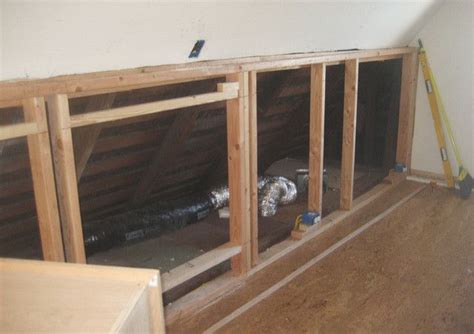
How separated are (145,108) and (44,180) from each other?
45cm

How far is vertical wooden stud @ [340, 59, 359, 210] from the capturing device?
Answer: 2.99m

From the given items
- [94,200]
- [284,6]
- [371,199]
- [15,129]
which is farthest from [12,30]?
[371,199]

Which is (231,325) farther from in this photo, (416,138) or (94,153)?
(416,138)

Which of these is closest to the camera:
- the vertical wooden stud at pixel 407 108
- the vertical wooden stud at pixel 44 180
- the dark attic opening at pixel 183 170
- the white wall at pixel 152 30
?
the white wall at pixel 152 30

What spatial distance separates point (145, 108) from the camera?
170cm

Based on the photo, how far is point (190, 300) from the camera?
2178mm

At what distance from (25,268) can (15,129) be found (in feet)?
2.12

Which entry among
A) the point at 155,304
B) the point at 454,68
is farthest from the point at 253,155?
the point at 454,68

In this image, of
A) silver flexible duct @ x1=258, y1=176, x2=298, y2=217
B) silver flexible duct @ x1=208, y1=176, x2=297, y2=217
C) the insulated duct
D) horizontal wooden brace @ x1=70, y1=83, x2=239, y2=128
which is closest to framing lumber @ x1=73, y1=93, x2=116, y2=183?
horizontal wooden brace @ x1=70, y1=83, x2=239, y2=128

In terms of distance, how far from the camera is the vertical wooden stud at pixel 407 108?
3.73 meters

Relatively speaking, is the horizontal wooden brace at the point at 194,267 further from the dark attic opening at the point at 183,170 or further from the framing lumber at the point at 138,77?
the framing lumber at the point at 138,77

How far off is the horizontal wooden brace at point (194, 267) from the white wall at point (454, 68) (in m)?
2.47

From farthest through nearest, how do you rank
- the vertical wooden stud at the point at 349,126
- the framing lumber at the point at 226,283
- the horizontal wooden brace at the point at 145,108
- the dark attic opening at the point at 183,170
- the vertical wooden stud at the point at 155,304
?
the vertical wooden stud at the point at 349,126, the dark attic opening at the point at 183,170, the framing lumber at the point at 226,283, the horizontal wooden brace at the point at 145,108, the vertical wooden stud at the point at 155,304

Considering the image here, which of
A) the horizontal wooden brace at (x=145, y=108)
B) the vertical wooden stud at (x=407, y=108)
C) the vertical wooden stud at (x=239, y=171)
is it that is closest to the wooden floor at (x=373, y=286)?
the vertical wooden stud at (x=239, y=171)
